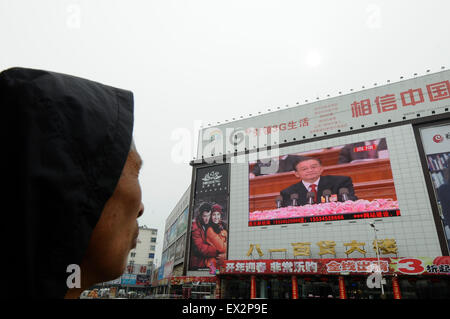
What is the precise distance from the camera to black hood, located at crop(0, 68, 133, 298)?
0.33 meters

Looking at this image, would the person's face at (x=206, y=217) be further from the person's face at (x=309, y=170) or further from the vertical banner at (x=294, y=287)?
the vertical banner at (x=294, y=287)

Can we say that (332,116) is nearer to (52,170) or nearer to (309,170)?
(309,170)

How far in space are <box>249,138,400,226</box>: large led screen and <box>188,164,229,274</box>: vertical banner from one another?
3.01m

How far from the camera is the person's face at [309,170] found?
77.9 feet

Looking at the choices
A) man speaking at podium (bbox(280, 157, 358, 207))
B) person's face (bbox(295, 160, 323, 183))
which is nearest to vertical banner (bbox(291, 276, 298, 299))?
man speaking at podium (bbox(280, 157, 358, 207))

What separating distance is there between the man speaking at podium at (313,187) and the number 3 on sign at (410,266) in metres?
5.81

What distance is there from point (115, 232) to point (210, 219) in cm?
2683

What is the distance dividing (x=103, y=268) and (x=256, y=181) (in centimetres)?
2574

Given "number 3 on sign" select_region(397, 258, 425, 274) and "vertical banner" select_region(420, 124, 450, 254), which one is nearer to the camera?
"number 3 on sign" select_region(397, 258, 425, 274)

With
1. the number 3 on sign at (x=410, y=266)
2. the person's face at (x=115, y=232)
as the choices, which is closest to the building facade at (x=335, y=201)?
the number 3 on sign at (x=410, y=266)

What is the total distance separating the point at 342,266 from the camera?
17.9m

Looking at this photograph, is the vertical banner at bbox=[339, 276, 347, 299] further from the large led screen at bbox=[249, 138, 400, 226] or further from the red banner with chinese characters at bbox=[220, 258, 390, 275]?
the large led screen at bbox=[249, 138, 400, 226]
